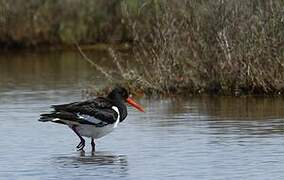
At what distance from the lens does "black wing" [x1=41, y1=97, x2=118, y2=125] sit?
14438 millimetres

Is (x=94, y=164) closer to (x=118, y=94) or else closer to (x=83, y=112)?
(x=83, y=112)

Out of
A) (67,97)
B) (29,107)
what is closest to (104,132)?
(29,107)

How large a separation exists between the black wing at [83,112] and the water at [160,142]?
0.43 m

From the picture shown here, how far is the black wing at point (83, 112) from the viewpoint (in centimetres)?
1444

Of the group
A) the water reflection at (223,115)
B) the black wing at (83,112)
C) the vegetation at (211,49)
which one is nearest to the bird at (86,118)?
the black wing at (83,112)

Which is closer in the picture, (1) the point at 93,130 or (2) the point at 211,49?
(1) the point at 93,130

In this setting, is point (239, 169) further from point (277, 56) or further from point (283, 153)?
point (277, 56)

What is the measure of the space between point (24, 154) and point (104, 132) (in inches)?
46.8

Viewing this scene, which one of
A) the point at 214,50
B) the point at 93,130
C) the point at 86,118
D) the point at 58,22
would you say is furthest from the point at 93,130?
the point at 58,22

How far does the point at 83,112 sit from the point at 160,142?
3.97 feet

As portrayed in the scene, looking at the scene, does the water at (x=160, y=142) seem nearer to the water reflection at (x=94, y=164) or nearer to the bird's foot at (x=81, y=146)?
the water reflection at (x=94, y=164)

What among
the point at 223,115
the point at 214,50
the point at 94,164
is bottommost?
the point at 94,164

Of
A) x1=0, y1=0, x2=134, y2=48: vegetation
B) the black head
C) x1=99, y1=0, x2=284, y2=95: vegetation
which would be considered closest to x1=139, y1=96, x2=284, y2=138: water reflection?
x1=99, y1=0, x2=284, y2=95: vegetation

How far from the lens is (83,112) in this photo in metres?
14.5
